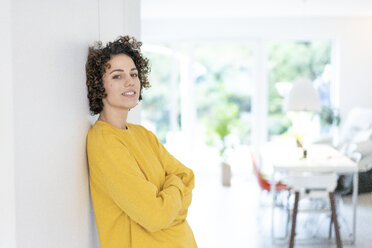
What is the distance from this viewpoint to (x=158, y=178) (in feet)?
5.12

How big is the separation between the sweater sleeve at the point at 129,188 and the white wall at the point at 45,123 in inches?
3.3

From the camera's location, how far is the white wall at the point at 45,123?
870mm

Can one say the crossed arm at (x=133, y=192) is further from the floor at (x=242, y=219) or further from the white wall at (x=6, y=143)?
the floor at (x=242, y=219)

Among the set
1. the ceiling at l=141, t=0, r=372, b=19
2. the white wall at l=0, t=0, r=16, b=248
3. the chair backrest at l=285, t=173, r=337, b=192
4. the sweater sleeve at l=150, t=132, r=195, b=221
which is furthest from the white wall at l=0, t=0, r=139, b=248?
the ceiling at l=141, t=0, r=372, b=19

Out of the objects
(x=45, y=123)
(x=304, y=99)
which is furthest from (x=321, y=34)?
(x=45, y=123)

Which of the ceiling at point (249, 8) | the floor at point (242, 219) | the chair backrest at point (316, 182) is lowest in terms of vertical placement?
the floor at point (242, 219)

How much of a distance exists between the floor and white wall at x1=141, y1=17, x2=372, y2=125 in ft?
7.76

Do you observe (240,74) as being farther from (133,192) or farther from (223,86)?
(133,192)

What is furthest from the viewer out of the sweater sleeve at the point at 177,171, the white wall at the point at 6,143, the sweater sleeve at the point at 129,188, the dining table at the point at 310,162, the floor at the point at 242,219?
the floor at the point at 242,219

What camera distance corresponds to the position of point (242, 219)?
459cm

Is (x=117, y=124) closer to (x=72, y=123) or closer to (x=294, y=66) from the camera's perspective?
(x=72, y=123)

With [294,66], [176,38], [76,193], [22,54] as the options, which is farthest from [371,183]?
[22,54]

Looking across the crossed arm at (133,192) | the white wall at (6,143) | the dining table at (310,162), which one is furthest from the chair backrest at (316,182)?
the white wall at (6,143)

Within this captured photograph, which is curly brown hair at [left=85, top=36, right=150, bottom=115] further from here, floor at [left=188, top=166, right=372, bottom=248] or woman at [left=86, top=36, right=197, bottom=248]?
floor at [left=188, top=166, right=372, bottom=248]
